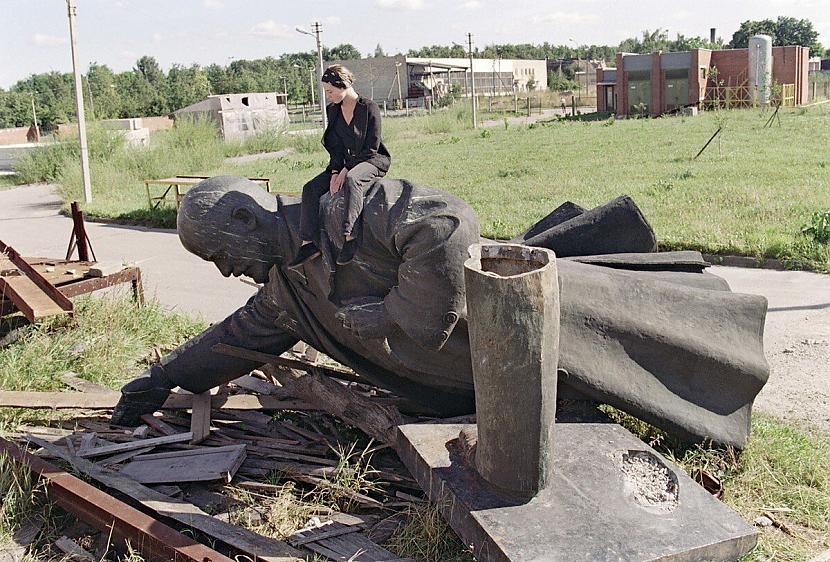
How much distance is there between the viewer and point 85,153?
614 inches

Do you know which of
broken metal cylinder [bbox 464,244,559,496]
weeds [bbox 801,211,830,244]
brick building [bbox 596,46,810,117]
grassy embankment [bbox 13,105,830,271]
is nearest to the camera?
broken metal cylinder [bbox 464,244,559,496]

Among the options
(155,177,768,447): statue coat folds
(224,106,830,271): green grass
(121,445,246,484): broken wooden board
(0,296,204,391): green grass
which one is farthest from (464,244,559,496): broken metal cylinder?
(224,106,830,271): green grass

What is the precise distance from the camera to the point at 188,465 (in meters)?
4.04

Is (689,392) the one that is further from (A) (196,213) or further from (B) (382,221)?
(A) (196,213)

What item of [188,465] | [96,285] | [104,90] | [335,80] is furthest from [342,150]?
[104,90]

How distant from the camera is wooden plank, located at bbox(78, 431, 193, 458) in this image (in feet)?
13.9

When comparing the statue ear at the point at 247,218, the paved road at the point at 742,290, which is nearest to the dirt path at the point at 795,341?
the paved road at the point at 742,290

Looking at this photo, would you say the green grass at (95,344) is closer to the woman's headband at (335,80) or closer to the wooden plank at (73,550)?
the wooden plank at (73,550)

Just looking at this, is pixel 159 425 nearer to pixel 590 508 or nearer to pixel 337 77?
pixel 337 77

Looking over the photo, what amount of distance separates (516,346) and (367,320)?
818 millimetres

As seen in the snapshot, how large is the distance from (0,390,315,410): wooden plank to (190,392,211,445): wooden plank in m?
0.06

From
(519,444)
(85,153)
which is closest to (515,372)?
(519,444)

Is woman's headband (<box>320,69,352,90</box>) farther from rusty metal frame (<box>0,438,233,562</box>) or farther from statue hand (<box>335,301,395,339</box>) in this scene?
rusty metal frame (<box>0,438,233,562</box>)

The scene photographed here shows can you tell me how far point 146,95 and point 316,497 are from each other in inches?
2107
